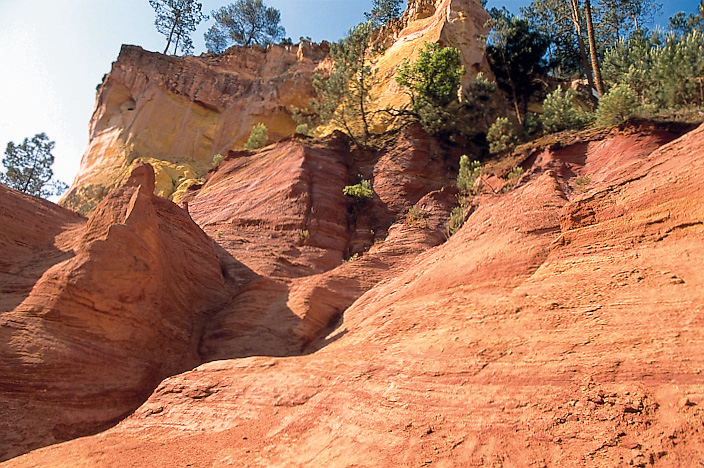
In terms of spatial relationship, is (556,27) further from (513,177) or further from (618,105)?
(513,177)

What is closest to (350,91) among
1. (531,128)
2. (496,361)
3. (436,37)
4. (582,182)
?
(436,37)

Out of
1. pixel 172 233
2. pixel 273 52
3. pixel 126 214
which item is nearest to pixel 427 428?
pixel 126 214

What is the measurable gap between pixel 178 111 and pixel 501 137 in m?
26.4

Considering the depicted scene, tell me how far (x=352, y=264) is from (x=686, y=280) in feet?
28.6

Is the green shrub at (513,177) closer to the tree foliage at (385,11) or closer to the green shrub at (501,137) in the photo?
the green shrub at (501,137)

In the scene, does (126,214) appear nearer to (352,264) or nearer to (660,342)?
(352,264)

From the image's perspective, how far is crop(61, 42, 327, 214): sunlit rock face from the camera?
116 ft

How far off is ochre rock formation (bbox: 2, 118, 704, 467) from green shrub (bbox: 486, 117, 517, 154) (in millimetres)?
8639

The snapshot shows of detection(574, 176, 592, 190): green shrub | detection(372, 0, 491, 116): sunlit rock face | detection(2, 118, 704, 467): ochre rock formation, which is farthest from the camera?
detection(372, 0, 491, 116): sunlit rock face

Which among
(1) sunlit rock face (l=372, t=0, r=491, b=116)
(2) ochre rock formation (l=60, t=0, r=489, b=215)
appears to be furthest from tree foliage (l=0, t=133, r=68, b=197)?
(1) sunlit rock face (l=372, t=0, r=491, b=116)

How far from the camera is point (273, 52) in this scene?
4281 cm

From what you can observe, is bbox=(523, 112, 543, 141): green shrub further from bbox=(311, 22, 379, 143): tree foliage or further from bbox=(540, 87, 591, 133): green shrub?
bbox=(311, 22, 379, 143): tree foliage

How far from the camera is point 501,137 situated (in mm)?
20047

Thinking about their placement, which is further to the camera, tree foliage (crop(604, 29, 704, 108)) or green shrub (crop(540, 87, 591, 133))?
green shrub (crop(540, 87, 591, 133))
